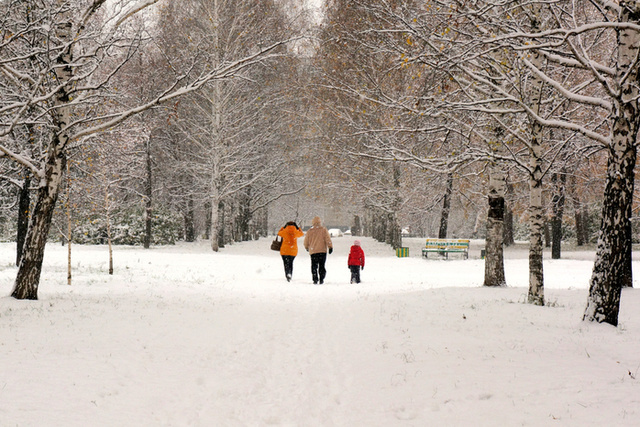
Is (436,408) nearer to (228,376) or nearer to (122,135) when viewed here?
(228,376)

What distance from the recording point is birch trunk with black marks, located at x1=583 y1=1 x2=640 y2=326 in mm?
5668

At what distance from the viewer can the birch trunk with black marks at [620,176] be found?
223 inches

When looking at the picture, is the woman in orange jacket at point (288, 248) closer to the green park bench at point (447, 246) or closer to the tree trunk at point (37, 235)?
the tree trunk at point (37, 235)

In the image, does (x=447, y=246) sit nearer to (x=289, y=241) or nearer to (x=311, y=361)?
(x=289, y=241)

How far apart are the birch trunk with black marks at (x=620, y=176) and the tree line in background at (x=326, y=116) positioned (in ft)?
0.08

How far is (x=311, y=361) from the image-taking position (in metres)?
5.30

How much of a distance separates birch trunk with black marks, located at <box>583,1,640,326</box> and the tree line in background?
2cm

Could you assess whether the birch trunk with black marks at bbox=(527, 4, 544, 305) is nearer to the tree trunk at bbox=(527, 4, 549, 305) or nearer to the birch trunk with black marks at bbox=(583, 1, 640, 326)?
the tree trunk at bbox=(527, 4, 549, 305)

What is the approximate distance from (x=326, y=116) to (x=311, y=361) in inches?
833

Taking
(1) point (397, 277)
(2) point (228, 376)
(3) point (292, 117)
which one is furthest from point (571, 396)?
(3) point (292, 117)

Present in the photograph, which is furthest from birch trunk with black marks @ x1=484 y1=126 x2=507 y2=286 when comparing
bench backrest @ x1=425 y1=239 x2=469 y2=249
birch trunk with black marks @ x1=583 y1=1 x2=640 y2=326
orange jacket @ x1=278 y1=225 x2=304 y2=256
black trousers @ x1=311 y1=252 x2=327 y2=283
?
bench backrest @ x1=425 y1=239 x2=469 y2=249

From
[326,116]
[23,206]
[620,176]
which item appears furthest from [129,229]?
[620,176]

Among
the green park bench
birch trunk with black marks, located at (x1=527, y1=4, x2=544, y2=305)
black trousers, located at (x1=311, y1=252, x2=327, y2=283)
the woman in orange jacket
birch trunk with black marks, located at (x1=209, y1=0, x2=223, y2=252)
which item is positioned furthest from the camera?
birch trunk with black marks, located at (x1=209, y1=0, x2=223, y2=252)

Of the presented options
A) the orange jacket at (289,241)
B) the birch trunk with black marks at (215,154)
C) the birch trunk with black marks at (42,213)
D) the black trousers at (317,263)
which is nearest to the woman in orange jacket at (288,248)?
the orange jacket at (289,241)
